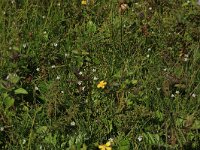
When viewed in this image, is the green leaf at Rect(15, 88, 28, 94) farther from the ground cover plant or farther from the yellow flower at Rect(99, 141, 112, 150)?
the yellow flower at Rect(99, 141, 112, 150)

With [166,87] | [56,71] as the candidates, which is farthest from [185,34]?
[56,71]

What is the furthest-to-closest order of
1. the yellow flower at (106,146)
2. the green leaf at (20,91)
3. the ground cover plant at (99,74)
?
the green leaf at (20,91)
the ground cover plant at (99,74)
the yellow flower at (106,146)

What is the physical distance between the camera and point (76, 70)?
11.6 feet

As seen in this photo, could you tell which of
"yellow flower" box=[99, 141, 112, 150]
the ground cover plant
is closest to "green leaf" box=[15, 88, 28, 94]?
the ground cover plant

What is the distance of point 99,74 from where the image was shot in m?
3.63

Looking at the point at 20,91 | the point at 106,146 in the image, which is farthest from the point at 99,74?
the point at 106,146

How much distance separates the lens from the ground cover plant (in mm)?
3053

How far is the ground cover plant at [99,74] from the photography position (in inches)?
120

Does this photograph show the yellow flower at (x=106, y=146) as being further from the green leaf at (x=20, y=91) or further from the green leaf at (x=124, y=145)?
the green leaf at (x=20, y=91)

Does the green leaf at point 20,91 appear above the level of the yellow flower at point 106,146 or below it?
above

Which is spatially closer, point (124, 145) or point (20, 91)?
point (124, 145)

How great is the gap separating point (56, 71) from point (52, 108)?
552 mm

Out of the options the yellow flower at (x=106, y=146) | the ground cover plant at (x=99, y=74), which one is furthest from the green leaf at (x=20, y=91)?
the yellow flower at (x=106, y=146)

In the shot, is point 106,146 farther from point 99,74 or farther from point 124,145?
point 99,74
